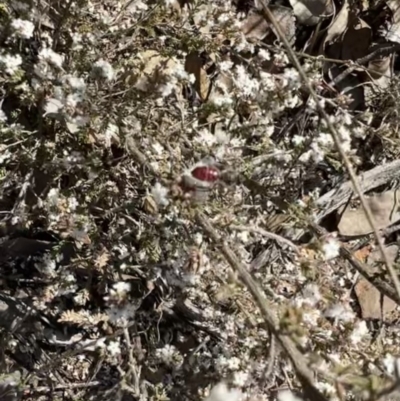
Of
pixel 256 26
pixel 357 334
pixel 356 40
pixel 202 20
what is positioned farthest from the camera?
pixel 356 40

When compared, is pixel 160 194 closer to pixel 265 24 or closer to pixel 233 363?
pixel 233 363

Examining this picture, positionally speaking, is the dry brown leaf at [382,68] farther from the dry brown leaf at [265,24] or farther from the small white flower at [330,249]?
the small white flower at [330,249]

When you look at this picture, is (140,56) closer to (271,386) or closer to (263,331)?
(263,331)

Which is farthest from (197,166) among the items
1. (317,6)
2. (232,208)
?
(317,6)

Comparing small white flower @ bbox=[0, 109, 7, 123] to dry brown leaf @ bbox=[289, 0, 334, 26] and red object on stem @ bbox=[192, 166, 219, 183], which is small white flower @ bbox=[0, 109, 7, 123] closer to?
red object on stem @ bbox=[192, 166, 219, 183]

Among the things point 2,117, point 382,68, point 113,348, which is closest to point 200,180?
point 113,348

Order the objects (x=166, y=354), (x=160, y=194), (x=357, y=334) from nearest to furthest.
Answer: (x=160, y=194) → (x=357, y=334) → (x=166, y=354)

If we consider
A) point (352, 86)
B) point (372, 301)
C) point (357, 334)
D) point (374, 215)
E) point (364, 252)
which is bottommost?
point (372, 301)

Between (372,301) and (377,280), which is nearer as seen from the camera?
(377,280)
